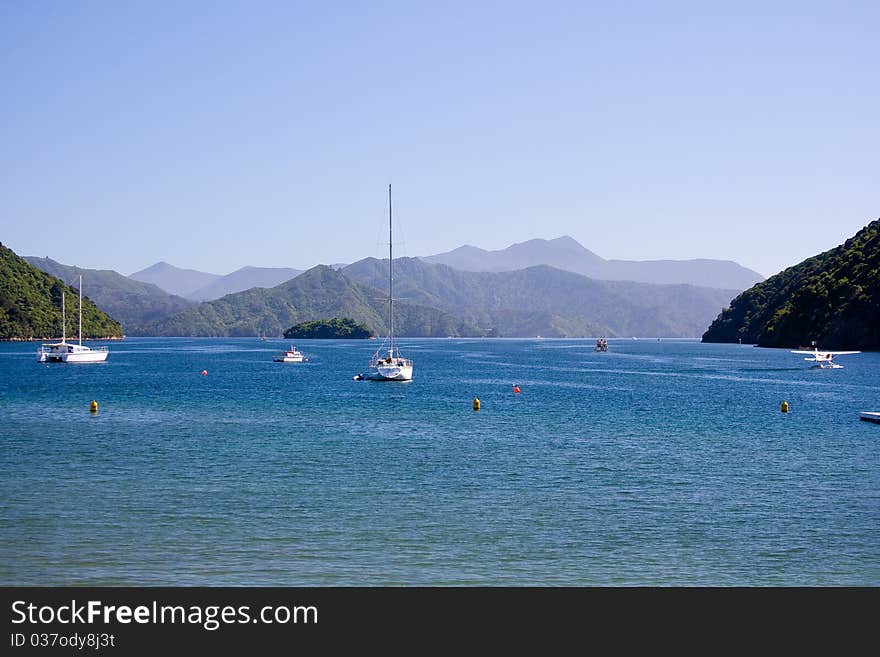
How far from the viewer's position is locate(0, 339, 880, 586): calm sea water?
2952 centimetres

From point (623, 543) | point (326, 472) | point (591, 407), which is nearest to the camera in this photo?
point (623, 543)

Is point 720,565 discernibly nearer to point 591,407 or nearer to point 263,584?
point 263,584

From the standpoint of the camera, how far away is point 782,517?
3734cm

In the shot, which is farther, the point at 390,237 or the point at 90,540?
the point at 390,237

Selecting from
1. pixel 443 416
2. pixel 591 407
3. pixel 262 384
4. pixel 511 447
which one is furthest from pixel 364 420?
pixel 262 384

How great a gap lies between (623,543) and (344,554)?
9860 mm

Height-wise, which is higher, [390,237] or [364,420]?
[390,237]

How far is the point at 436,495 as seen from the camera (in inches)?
1667

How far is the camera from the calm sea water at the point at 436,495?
29516 millimetres

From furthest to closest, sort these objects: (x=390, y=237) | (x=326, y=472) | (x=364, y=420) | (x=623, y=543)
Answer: (x=390, y=237) → (x=364, y=420) → (x=326, y=472) → (x=623, y=543)

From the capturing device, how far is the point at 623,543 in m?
32.7

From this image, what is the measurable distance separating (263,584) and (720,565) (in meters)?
14.5

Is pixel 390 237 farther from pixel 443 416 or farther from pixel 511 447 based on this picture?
pixel 511 447

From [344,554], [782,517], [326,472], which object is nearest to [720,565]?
[782,517]
